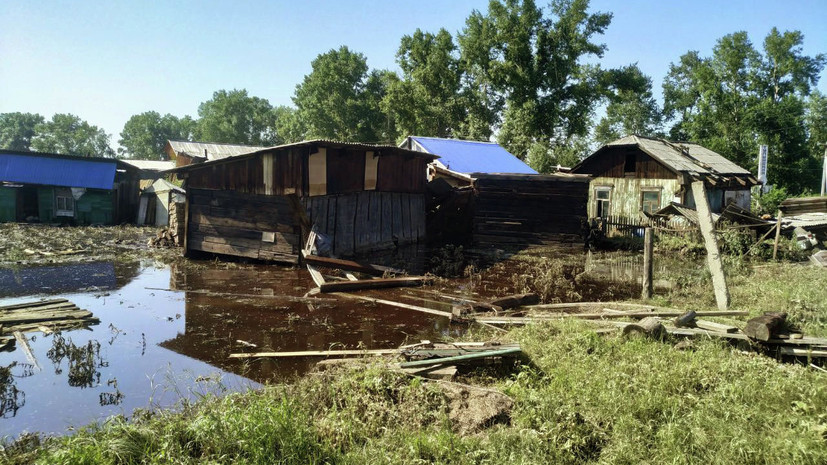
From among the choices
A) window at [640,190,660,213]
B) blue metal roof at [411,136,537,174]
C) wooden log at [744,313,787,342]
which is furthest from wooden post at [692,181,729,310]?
window at [640,190,660,213]

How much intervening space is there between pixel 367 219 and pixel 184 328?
8869 mm

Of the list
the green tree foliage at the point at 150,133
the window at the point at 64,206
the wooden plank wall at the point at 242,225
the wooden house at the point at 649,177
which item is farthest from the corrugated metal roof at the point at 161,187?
the green tree foliage at the point at 150,133

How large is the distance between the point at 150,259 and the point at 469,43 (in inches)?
1105

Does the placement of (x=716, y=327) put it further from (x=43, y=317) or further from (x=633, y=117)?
(x=633, y=117)

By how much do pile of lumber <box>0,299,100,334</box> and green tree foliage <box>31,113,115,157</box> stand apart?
78.8 m

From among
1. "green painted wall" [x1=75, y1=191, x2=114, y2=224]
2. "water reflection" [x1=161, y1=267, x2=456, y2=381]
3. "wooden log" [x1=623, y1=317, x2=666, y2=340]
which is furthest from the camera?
"green painted wall" [x1=75, y1=191, x2=114, y2=224]

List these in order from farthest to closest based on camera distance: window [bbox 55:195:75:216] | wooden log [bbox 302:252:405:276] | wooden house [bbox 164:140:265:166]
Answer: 1. wooden house [bbox 164:140:265:166]
2. window [bbox 55:195:75:216]
3. wooden log [bbox 302:252:405:276]

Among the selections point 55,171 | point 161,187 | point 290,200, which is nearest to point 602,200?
point 290,200

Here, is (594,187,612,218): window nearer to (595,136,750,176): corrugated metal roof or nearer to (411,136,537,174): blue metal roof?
(595,136,750,176): corrugated metal roof

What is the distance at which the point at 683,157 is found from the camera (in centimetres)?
2538

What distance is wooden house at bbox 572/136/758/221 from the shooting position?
23.1 m

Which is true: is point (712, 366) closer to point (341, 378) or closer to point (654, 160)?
point (341, 378)

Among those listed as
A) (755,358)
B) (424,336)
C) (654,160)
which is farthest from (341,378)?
(654,160)

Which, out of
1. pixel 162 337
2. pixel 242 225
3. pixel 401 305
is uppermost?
pixel 242 225
